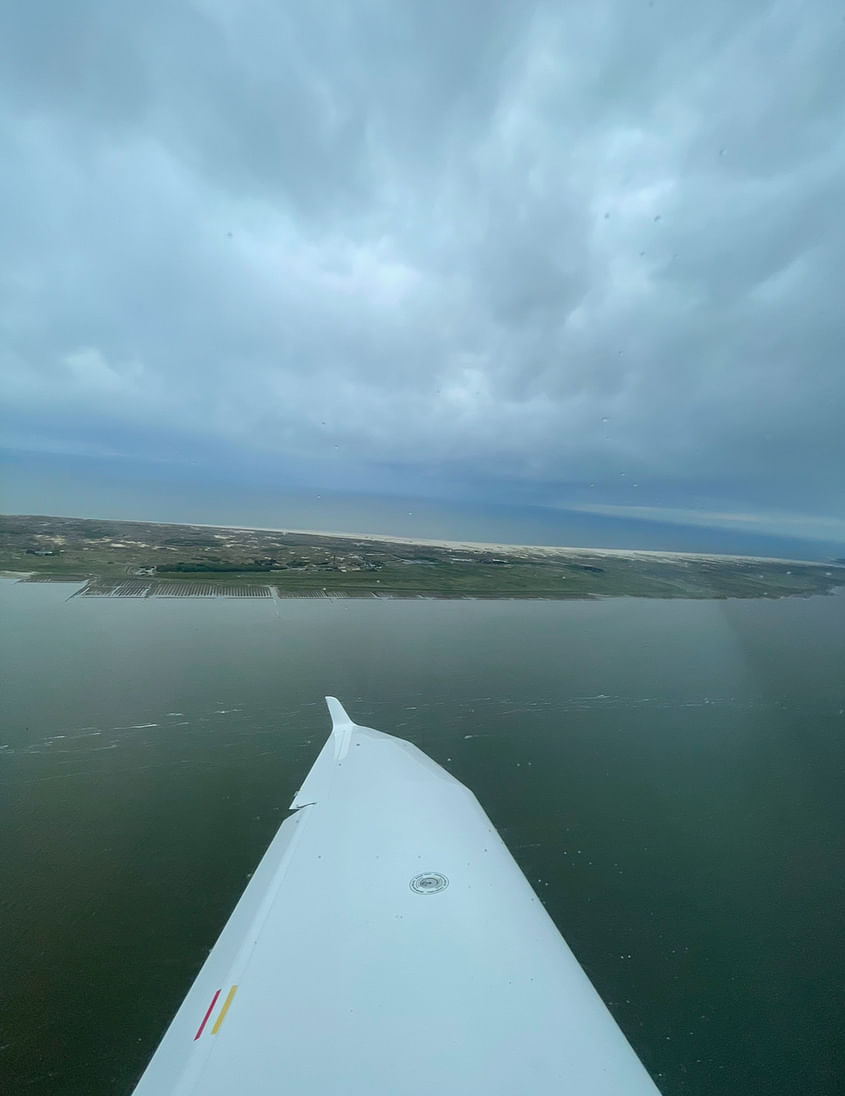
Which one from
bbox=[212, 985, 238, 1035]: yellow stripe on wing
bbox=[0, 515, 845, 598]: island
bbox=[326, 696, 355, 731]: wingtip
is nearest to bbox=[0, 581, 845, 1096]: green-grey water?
bbox=[326, 696, 355, 731]: wingtip

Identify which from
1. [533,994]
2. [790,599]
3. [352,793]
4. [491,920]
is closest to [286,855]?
[352,793]

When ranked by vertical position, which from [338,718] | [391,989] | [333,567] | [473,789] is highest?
[333,567]

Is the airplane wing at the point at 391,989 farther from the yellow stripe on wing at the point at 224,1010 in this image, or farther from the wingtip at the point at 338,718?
A: the wingtip at the point at 338,718

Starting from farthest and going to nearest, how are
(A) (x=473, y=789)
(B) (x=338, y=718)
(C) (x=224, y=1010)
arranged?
1. (A) (x=473, y=789)
2. (B) (x=338, y=718)
3. (C) (x=224, y=1010)

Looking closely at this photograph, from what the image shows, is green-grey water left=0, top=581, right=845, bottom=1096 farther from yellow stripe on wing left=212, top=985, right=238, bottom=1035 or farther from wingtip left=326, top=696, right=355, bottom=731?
yellow stripe on wing left=212, top=985, right=238, bottom=1035

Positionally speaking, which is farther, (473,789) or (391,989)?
(473,789)

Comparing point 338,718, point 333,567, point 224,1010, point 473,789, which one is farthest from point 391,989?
point 333,567

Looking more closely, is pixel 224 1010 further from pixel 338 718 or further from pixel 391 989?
pixel 338 718
